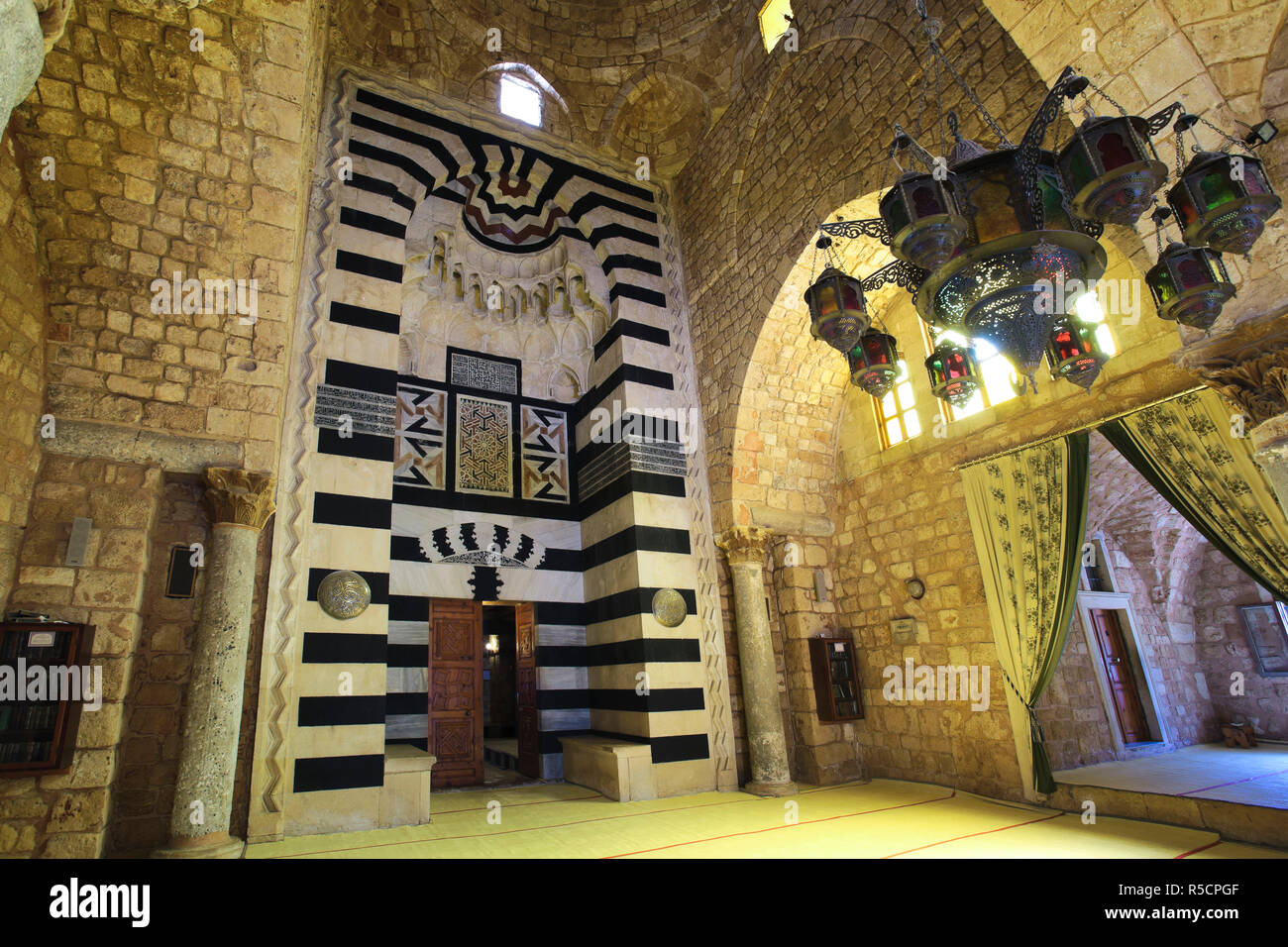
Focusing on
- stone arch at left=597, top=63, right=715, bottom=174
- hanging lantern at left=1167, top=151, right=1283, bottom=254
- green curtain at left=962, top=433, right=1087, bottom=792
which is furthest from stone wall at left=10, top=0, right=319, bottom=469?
green curtain at left=962, top=433, right=1087, bottom=792

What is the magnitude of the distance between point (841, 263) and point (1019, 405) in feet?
7.25

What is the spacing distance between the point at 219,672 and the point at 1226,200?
629 cm

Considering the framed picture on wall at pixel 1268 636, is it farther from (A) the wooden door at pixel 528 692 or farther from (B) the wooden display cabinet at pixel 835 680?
(A) the wooden door at pixel 528 692

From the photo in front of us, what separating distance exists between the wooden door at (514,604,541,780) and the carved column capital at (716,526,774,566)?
2.54 m

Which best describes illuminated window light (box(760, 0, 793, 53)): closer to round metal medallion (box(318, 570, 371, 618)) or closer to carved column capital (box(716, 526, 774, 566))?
carved column capital (box(716, 526, 774, 566))

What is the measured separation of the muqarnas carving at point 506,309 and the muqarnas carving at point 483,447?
1.71 feet

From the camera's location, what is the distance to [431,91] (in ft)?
25.6

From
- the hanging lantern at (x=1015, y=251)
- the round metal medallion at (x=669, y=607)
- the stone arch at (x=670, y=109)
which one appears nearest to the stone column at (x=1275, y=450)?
the hanging lantern at (x=1015, y=251)

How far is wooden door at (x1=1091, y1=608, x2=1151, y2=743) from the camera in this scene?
25.4 ft

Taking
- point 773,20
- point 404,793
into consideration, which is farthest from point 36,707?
point 773,20

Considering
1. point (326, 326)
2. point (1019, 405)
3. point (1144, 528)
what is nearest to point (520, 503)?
point (326, 326)

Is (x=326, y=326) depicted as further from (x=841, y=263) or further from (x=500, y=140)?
(x=841, y=263)

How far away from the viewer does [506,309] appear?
28.5ft

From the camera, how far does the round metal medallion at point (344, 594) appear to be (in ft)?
18.1
